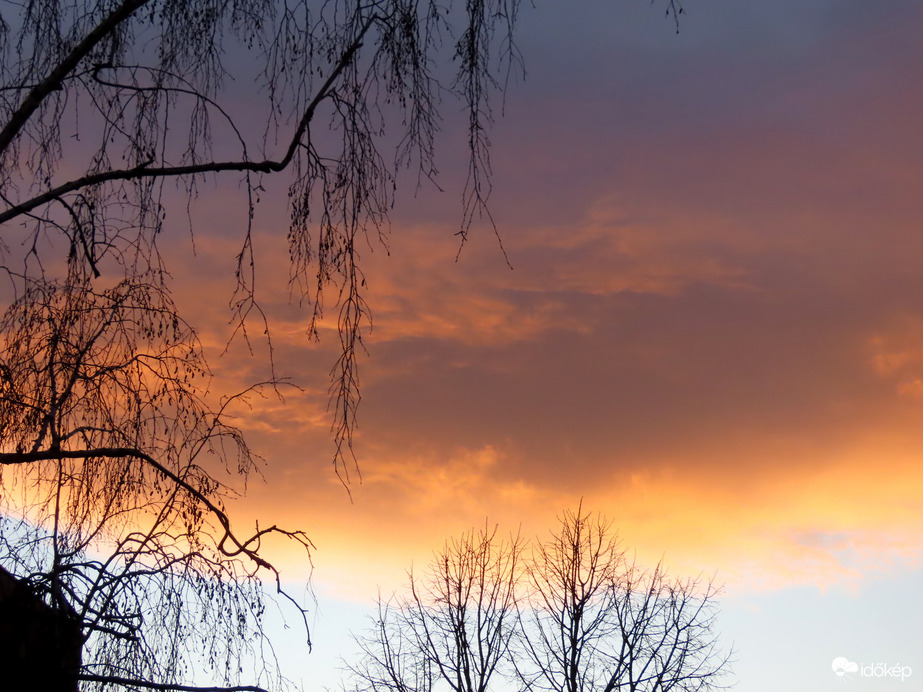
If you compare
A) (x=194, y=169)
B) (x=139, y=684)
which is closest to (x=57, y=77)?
(x=194, y=169)

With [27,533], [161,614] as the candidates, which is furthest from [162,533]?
[27,533]

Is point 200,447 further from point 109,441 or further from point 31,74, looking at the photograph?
point 31,74

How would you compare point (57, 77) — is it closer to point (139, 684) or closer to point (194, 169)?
point (194, 169)

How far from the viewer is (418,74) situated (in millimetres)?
3830

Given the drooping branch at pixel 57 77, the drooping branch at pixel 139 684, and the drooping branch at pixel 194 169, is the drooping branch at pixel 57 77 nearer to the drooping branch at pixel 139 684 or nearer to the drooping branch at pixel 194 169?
the drooping branch at pixel 194 169

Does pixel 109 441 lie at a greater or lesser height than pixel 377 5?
lesser

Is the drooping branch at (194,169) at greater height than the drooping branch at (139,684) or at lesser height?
greater

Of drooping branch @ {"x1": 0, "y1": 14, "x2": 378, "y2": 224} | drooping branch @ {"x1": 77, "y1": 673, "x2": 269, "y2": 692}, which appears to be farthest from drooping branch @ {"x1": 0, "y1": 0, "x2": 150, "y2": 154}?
drooping branch @ {"x1": 77, "y1": 673, "x2": 269, "y2": 692}

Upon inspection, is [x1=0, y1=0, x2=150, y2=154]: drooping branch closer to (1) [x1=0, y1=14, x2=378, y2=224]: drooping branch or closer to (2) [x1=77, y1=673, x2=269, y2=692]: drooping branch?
(1) [x1=0, y1=14, x2=378, y2=224]: drooping branch

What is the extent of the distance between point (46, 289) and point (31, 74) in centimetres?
97

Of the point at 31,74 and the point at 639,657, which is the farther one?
the point at 639,657

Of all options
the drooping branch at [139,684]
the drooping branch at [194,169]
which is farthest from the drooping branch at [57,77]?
the drooping branch at [139,684]

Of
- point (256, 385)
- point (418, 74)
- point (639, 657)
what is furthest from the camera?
point (639, 657)

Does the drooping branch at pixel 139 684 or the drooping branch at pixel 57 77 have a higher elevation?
the drooping branch at pixel 57 77
